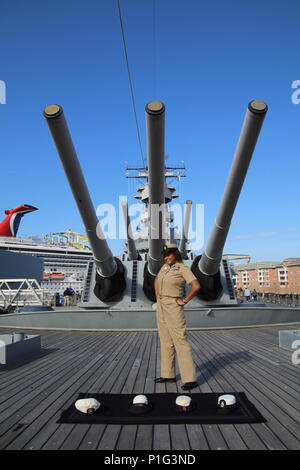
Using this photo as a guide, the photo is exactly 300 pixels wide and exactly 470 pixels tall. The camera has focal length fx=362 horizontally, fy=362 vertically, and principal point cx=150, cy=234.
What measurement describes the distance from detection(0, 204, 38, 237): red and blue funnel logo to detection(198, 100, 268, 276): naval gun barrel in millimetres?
36760

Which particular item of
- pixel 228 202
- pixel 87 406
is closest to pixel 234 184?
pixel 228 202

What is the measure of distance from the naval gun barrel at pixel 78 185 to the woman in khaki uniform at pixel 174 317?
85.3 inches

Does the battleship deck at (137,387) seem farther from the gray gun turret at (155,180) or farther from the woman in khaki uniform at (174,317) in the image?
the gray gun turret at (155,180)

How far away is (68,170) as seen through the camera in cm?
465

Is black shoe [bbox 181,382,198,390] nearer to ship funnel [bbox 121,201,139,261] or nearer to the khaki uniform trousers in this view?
the khaki uniform trousers

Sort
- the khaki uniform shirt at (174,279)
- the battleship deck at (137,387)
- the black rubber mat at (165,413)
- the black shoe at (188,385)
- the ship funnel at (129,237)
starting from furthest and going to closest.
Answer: the ship funnel at (129,237) → the khaki uniform shirt at (174,279) → the black shoe at (188,385) → the black rubber mat at (165,413) → the battleship deck at (137,387)

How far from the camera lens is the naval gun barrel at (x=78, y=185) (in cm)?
413

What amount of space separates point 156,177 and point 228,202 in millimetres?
1142

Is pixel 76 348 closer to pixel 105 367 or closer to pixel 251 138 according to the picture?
pixel 105 367

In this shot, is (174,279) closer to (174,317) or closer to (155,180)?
(174,317)

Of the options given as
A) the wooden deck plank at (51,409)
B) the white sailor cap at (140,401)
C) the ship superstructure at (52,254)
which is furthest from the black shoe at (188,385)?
the ship superstructure at (52,254)

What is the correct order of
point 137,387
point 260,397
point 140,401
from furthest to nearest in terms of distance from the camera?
point 137,387
point 260,397
point 140,401

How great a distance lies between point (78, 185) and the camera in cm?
484
